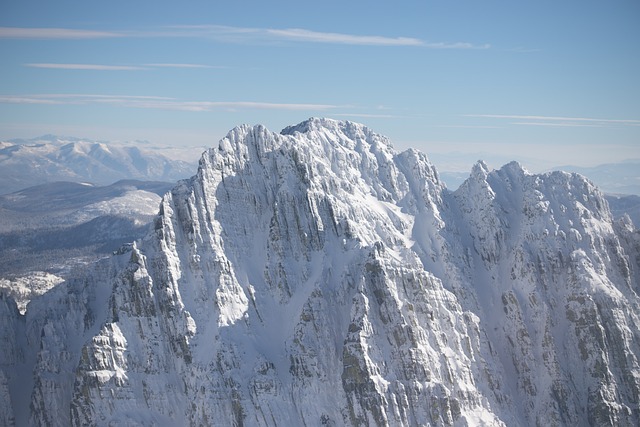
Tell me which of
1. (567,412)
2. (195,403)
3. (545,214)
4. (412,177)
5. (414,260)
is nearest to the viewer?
(195,403)

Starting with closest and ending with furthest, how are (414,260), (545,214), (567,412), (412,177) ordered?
(567,412) → (414,260) → (545,214) → (412,177)

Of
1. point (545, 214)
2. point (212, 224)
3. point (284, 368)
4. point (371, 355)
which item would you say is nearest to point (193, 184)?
point (212, 224)

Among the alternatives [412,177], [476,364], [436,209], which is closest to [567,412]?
[476,364]

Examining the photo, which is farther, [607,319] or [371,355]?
[607,319]

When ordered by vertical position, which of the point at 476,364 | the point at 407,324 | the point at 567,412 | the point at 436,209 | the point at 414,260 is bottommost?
the point at 567,412

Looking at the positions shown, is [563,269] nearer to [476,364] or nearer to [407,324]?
[476,364]

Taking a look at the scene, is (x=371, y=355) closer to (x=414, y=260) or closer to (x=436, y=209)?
(x=414, y=260)

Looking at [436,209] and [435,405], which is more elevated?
Result: [436,209]
